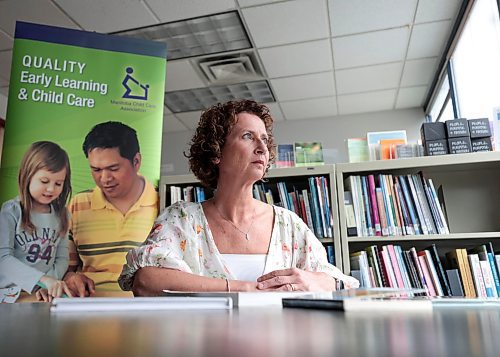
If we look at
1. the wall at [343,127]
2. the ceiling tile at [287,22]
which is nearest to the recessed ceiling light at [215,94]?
the wall at [343,127]

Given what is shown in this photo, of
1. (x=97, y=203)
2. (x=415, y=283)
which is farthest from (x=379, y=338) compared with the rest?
(x=415, y=283)

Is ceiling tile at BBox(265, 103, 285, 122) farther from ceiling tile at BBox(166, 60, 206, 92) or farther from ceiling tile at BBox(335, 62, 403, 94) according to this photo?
ceiling tile at BBox(166, 60, 206, 92)

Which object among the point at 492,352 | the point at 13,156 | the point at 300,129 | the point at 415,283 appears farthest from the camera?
the point at 300,129

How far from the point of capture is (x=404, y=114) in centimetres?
462

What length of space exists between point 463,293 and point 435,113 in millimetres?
2809

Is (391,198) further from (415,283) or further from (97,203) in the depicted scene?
(97,203)

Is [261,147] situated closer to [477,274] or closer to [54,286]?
[54,286]

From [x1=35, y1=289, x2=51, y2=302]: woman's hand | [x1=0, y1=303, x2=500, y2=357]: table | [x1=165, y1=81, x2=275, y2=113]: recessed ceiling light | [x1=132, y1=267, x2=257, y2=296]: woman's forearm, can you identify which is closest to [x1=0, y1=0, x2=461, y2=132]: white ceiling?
[x1=165, y1=81, x2=275, y2=113]: recessed ceiling light

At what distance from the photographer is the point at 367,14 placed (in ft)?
9.77

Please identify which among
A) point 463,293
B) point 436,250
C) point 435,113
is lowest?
point 463,293

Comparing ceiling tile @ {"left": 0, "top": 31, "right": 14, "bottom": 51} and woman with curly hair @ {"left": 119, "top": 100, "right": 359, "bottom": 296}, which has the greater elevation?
ceiling tile @ {"left": 0, "top": 31, "right": 14, "bottom": 51}

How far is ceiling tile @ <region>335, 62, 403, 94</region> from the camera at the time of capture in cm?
378

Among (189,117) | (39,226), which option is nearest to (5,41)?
(189,117)

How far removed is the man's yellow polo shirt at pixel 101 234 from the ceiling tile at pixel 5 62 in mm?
2333
